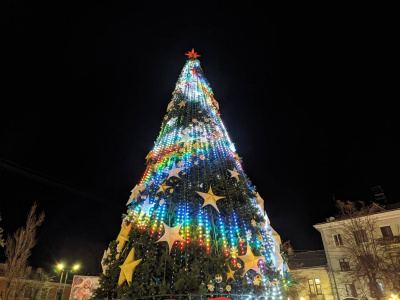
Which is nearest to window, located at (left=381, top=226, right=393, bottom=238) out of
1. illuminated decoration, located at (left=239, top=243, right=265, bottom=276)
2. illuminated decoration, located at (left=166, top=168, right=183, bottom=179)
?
illuminated decoration, located at (left=239, top=243, right=265, bottom=276)

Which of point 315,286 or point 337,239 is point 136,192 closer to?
point 337,239

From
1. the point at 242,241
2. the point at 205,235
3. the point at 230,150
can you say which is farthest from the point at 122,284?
the point at 230,150

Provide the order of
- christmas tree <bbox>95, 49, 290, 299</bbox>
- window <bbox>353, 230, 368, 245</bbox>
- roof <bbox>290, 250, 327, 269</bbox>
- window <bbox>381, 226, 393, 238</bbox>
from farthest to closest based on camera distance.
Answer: roof <bbox>290, 250, 327, 269</bbox>
window <bbox>381, 226, 393, 238</bbox>
window <bbox>353, 230, 368, 245</bbox>
christmas tree <bbox>95, 49, 290, 299</bbox>

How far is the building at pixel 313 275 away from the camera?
23375mm

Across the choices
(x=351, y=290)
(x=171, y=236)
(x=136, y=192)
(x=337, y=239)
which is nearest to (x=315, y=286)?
(x=351, y=290)

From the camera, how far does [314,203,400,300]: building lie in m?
19.0

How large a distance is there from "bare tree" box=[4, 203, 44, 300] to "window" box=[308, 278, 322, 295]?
24306 mm

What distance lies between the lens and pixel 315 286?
2422 cm

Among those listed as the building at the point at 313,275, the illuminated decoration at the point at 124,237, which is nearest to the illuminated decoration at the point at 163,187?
the illuminated decoration at the point at 124,237

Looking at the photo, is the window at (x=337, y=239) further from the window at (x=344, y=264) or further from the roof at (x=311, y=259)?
→ the roof at (x=311, y=259)

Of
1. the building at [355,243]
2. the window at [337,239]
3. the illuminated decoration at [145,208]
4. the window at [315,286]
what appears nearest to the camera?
the illuminated decoration at [145,208]

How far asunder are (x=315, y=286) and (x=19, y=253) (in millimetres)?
25374

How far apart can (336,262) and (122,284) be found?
2509cm

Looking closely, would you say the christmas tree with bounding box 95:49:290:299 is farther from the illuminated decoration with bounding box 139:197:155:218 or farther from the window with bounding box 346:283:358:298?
the window with bounding box 346:283:358:298
